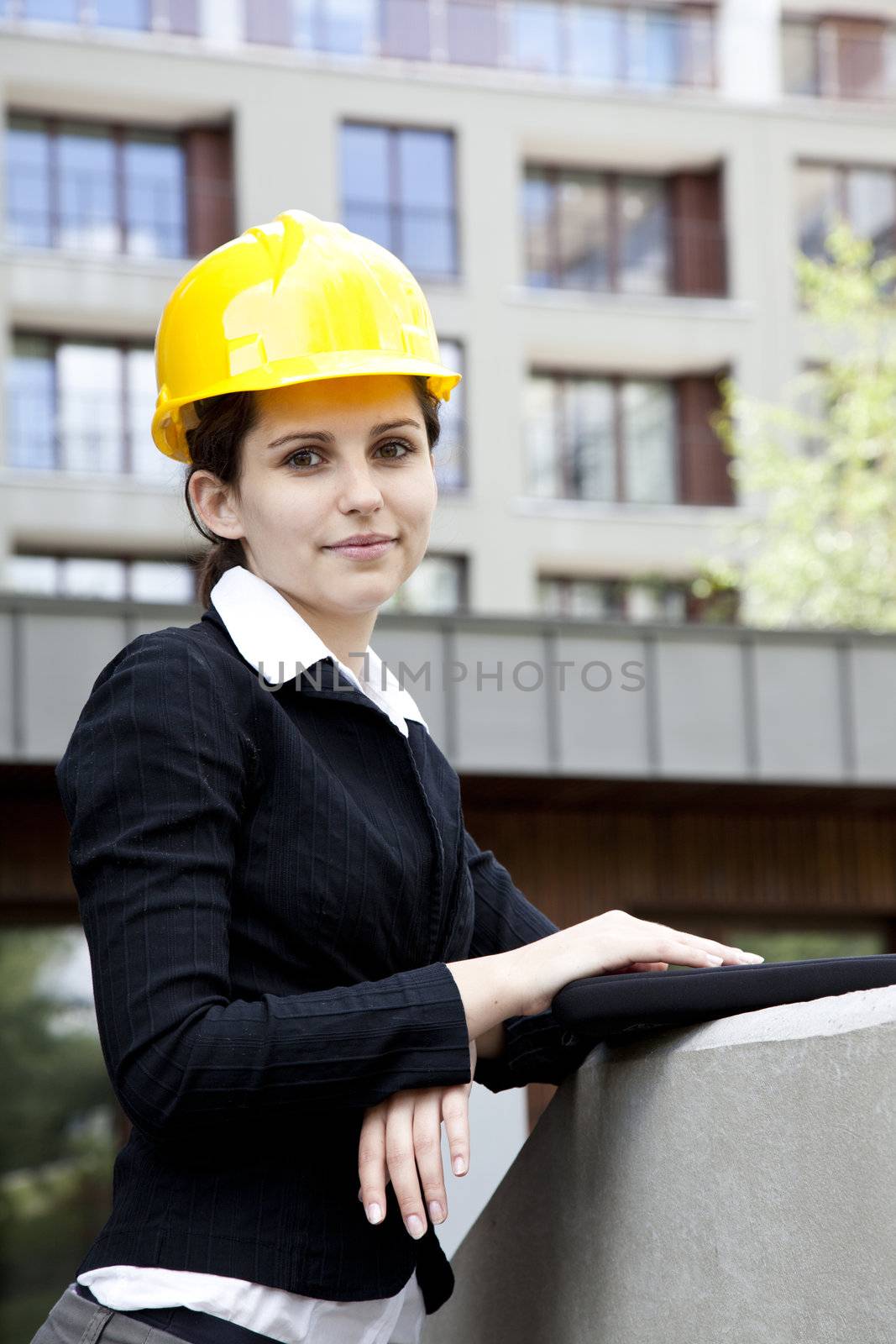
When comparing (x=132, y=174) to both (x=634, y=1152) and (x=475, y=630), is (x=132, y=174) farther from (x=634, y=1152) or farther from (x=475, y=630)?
(x=634, y=1152)

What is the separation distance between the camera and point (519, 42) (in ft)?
74.7

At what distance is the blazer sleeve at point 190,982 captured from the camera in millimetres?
1289

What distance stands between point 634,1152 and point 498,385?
66.6ft

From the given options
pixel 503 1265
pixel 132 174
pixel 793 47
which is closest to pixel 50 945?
pixel 132 174

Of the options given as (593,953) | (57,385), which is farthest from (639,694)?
(57,385)

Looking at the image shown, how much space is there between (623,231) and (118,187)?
663 centimetres

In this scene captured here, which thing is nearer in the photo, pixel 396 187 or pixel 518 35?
pixel 396 187

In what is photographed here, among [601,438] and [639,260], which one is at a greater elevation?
[639,260]

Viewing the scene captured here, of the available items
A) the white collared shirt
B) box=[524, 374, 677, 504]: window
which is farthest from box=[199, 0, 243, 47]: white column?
the white collared shirt

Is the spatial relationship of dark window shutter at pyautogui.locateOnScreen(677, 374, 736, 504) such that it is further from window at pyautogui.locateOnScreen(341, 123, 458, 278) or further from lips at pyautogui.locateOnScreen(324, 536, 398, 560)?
lips at pyautogui.locateOnScreen(324, 536, 398, 560)

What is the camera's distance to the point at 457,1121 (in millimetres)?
1349

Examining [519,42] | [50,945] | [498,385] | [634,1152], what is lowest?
[50,945]

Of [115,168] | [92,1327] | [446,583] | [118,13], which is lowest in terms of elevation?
[92,1327]

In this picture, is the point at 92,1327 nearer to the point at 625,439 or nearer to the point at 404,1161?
the point at 404,1161
